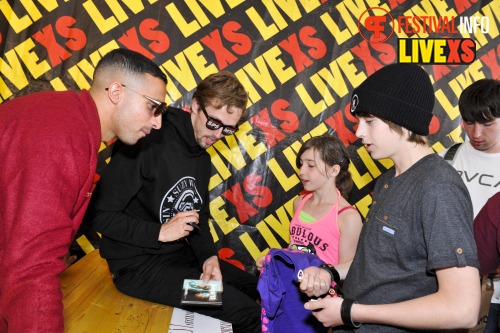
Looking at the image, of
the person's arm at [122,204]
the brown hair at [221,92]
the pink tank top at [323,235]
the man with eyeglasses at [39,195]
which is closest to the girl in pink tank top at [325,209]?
the pink tank top at [323,235]

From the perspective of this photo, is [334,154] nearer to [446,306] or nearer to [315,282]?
[315,282]

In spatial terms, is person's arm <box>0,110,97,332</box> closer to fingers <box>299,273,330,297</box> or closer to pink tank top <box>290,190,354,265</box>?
fingers <box>299,273,330,297</box>

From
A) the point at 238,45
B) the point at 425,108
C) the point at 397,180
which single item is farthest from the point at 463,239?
the point at 238,45

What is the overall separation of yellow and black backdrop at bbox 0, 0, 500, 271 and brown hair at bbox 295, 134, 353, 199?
0.81 metres

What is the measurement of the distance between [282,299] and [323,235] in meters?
0.66

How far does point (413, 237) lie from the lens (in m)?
1.33

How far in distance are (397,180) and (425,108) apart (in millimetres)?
248

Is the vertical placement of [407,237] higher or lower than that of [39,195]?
lower

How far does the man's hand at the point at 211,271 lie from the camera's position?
2434 millimetres

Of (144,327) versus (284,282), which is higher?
(144,327)

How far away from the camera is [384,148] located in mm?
1495

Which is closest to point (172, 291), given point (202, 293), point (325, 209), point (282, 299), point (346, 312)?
point (202, 293)

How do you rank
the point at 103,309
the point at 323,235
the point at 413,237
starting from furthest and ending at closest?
1. the point at 323,235
2. the point at 103,309
3. the point at 413,237

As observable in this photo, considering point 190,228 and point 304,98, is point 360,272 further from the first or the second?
point 304,98
